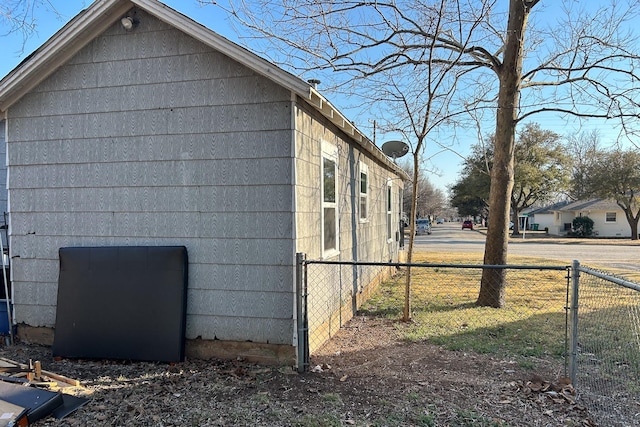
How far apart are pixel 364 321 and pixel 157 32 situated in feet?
16.7

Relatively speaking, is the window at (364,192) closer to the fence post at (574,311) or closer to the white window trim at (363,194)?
the white window trim at (363,194)

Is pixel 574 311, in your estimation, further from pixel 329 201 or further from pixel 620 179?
pixel 620 179

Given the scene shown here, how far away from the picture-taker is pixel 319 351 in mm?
4953

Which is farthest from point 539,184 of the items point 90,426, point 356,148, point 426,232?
point 90,426

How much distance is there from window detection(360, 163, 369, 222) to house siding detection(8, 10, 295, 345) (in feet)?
12.2

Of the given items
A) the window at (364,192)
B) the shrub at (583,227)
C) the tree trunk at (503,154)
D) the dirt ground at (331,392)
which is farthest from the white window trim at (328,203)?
the shrub at (583,227)

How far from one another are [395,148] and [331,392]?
765 centimetres

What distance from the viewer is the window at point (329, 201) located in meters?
5.47

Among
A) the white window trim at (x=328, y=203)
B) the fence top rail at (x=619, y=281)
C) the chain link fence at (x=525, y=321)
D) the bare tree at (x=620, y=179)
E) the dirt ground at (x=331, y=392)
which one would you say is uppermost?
the bare tree at (x=620, y=179)

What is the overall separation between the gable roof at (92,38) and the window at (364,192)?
2.71 meters

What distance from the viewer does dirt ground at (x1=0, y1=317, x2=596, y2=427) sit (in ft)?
10.7

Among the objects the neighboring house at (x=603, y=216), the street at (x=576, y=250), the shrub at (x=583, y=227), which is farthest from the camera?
the neighboring house at (x=603, y=216)

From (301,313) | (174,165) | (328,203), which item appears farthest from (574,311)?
(174,165)

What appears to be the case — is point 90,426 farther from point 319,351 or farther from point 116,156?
point 116,156
